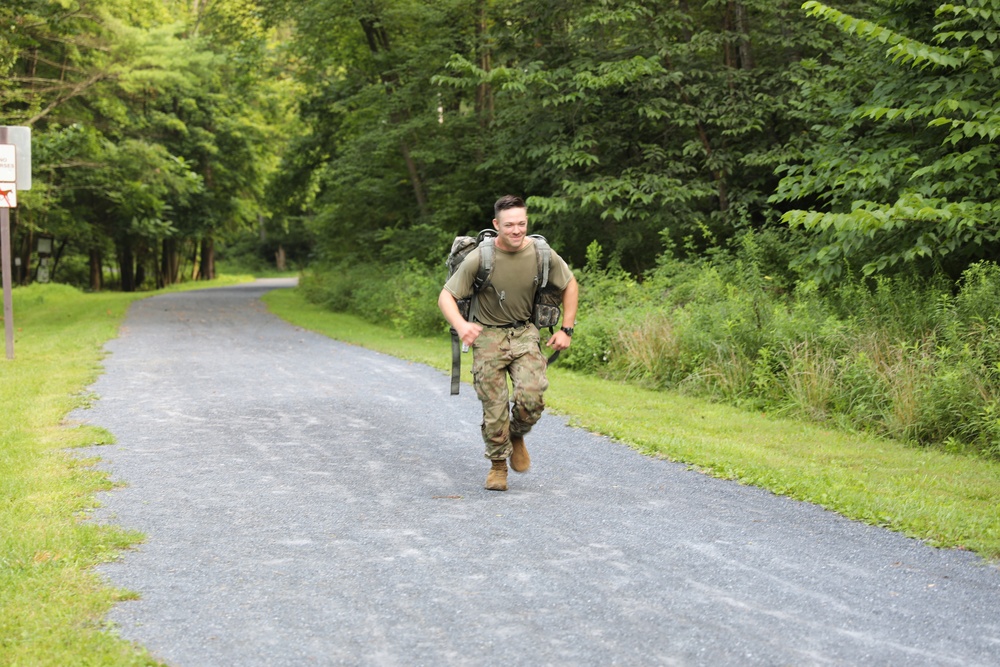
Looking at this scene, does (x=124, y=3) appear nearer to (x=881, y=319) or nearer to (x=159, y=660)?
(x=881, y=319)

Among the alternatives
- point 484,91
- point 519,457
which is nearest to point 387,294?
point 484,91

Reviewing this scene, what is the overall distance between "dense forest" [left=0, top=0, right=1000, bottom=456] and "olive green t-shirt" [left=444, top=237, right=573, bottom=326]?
432 centimetres

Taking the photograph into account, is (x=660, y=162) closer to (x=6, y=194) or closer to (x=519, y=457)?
(x=6, y=194)

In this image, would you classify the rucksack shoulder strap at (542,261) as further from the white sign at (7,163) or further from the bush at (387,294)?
the bush at (387,294)

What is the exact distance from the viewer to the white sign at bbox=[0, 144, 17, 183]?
575 inches

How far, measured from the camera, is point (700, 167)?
1912 cm

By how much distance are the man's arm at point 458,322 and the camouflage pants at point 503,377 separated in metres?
0.18

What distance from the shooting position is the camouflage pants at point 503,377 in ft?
22.5

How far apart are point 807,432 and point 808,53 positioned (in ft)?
39.1

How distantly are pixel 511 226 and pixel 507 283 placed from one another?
45 cm

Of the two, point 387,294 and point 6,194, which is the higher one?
point 6,194

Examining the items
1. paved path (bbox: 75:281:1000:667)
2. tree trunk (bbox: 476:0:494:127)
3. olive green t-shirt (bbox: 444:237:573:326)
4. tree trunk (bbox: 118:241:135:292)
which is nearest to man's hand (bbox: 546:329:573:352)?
olive green t-shirt (bbox: 444:237:573:326)

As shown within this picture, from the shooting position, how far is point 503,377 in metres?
6.91

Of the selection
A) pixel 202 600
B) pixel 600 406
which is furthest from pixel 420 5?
pixel 202 600
